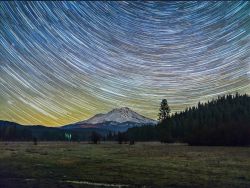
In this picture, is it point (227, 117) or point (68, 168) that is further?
point (227, 117)

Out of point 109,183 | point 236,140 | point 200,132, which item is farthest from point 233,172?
point 200,132

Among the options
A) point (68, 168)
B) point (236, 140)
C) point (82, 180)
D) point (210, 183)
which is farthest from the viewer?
point (236, 140)

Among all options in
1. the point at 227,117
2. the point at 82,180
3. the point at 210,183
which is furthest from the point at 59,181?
the point at 227,117

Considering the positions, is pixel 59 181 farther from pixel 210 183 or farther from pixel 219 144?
pixel 219 144

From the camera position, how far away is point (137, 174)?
42.1m

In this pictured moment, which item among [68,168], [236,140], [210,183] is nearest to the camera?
[210,183]

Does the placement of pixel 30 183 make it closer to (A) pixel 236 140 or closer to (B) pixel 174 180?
(B) pixel 174 180

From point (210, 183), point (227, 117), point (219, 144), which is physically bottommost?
point (210, 183)

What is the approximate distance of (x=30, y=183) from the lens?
1407 inches

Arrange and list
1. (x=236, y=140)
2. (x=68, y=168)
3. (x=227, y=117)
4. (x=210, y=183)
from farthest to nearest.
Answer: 1. (x=227, y=117)
2. (x=236, y=140)
3. (x=68, y=168)
4. (x=210, y=183)

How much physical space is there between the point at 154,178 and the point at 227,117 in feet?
475

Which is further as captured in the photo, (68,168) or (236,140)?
(236,140)

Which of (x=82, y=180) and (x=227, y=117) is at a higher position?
(x=227, y=117)

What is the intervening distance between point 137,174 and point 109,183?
21.6ft
